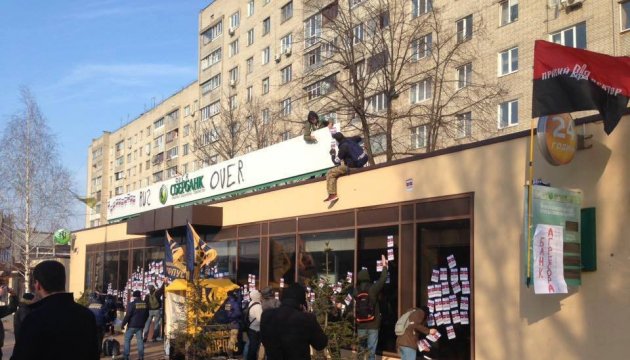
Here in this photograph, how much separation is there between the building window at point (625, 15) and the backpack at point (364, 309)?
1893cm

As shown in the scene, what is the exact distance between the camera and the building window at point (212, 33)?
6031 centimetres

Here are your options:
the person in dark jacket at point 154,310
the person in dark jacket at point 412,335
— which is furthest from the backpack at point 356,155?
the person in dark jacket at point 154,310

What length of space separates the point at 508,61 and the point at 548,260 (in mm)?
23352

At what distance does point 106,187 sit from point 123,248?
7291 cm

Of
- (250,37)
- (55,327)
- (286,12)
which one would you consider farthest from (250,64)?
(55,327)

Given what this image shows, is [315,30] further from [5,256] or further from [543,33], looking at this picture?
[5,256]

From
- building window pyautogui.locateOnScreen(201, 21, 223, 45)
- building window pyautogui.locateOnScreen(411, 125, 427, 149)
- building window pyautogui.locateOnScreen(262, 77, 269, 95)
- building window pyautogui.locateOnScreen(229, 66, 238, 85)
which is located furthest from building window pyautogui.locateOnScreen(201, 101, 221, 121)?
building window pyautogui.locateOnScreen(411, 125, 427, 149)

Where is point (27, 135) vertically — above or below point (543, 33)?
below

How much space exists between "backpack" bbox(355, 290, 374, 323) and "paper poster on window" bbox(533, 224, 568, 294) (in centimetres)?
354

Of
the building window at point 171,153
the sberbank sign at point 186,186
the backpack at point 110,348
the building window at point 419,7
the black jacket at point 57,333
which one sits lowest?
the backpack at point 110,348

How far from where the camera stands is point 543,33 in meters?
28.1

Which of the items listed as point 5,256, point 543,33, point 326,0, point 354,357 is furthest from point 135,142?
point 354,357

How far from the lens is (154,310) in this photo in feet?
61.1

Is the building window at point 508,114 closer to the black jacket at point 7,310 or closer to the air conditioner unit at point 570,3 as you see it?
the air conditioner unit at point 570,3
